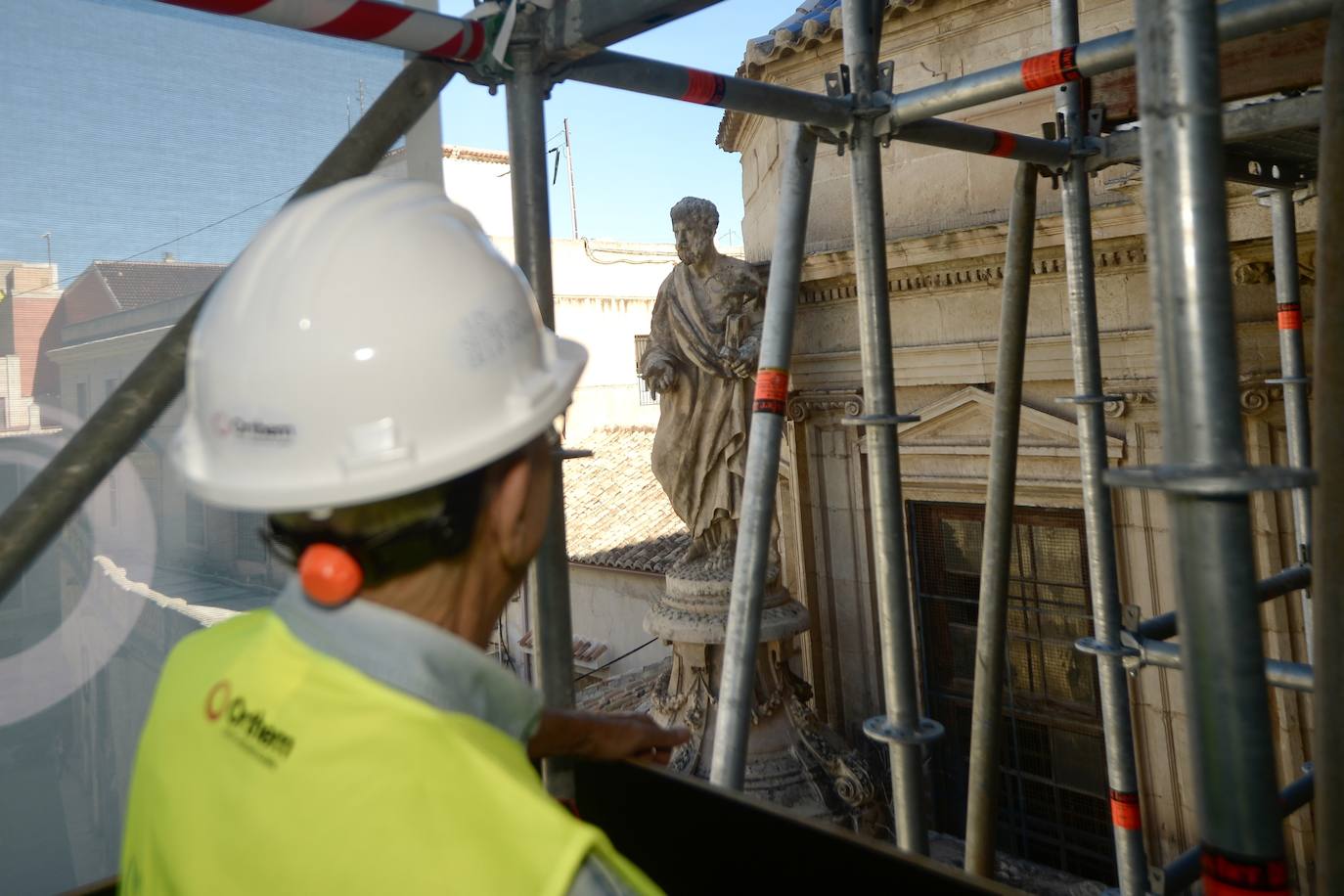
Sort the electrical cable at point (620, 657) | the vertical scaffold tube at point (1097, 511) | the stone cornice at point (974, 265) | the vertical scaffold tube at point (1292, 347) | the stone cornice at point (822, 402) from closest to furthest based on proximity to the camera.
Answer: the vertical scaffold tube at point (1097, 511), the vertical scaffold tube at point (1292, 347), the stone cornice at point (974, 265), the stone cornice at point (822, 402), the electrical cable at point (620, 657)

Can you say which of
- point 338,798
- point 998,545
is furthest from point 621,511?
point 338,798

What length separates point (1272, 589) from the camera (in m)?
2.45

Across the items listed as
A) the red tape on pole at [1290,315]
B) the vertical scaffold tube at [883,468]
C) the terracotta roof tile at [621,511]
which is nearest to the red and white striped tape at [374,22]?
the vertical scaffold tube at [883,468]

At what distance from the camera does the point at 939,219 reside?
6.82 meters

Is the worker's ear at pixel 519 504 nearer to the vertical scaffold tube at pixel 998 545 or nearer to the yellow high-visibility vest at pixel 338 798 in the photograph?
the yellow high-visibility vest at pixel 338 798

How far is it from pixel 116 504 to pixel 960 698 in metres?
6.40

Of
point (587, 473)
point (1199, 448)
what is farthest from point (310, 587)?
point (587, 473)

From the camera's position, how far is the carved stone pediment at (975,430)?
6.14 m

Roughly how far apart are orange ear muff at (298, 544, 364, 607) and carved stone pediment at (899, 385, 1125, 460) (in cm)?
560

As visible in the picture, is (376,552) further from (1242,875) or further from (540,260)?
→ (540,260)

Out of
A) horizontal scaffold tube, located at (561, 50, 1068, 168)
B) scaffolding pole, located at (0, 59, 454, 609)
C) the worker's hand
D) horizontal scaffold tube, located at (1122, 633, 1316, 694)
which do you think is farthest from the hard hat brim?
horizontal scaffold tube, located at (1122, 633, 1316, 694)

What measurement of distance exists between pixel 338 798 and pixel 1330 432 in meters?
1.20

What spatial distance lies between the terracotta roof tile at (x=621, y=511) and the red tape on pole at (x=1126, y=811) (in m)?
8.68

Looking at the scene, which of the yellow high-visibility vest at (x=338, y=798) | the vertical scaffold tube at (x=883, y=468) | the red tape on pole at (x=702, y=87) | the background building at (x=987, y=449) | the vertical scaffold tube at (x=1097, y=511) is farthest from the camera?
the background building at (x=987, y=449)
